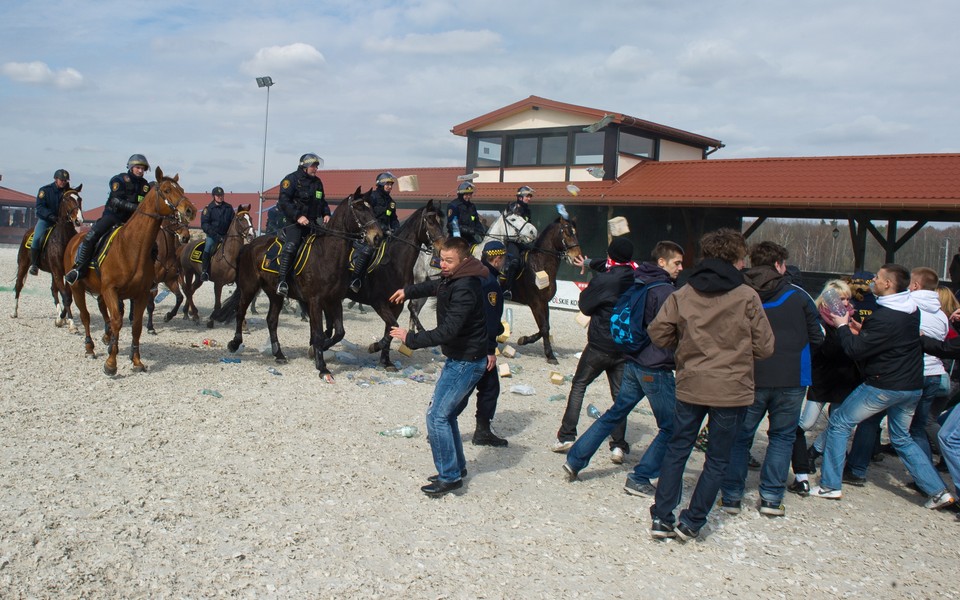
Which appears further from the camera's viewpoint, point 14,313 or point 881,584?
point 14,313

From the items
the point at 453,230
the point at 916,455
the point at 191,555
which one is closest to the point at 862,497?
the point at 916,455

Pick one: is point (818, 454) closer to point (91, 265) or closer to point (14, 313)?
point (91, 265)

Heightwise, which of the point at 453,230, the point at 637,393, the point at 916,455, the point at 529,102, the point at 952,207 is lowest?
the point at 916,455

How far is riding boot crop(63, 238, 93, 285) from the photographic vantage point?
936 centimetres

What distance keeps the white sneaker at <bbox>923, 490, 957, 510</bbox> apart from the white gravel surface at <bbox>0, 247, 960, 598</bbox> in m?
0.10

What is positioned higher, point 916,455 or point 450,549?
point 916,455

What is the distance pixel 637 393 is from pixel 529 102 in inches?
748

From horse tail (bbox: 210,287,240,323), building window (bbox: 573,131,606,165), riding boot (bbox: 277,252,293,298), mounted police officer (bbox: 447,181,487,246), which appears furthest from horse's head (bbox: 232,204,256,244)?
building window (bbox: 573,131,606,165)

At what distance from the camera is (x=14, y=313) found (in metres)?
12.9

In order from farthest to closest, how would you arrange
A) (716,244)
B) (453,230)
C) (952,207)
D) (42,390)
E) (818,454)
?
(952,207) < (453,230) < (42,390) < (818,454) < (716,244)

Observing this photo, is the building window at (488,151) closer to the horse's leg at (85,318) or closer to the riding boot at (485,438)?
the horse's leg at (85,318)

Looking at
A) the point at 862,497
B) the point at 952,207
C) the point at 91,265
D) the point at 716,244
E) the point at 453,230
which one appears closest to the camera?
the point at 716,244

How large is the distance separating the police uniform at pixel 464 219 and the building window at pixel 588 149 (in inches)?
428

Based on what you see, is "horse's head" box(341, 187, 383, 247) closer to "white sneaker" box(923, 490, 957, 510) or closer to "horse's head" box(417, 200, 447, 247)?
"horse's head" box(417, 200, 447, 247)
